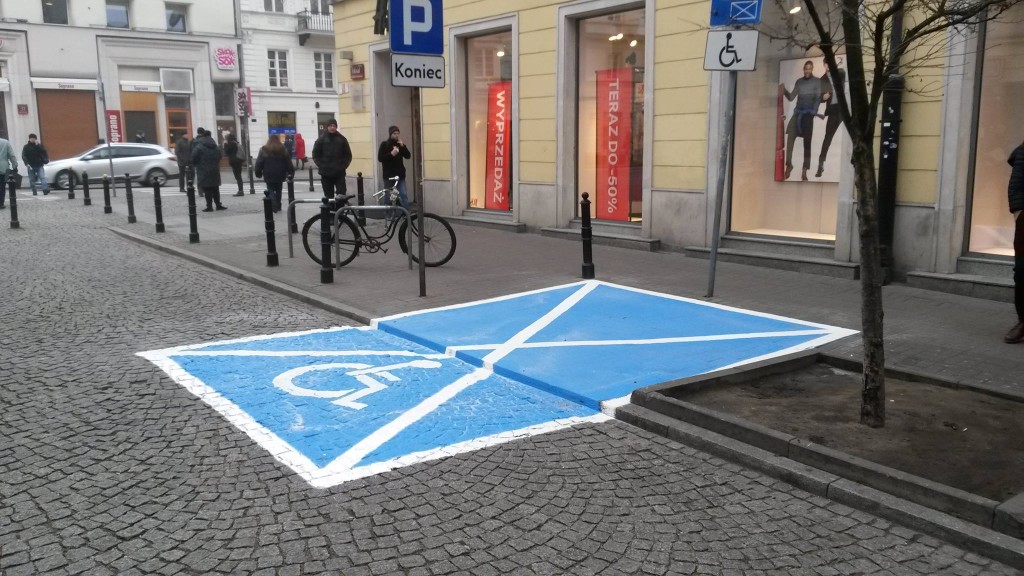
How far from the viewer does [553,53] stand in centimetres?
1412

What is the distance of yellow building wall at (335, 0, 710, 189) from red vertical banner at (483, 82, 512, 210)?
0.91m

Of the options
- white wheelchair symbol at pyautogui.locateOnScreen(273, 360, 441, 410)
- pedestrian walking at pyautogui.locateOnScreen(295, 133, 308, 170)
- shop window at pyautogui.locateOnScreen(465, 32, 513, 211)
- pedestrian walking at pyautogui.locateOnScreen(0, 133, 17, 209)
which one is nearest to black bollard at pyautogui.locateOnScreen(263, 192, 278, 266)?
white wheelchair symbol at pyautogui.locateOnScreen(273, 360, 441, 410)

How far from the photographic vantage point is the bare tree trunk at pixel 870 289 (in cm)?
494

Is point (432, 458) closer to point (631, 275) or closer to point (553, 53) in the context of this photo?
point (631, 275)

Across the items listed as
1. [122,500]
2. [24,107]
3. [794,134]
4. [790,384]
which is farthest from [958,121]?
[24,107]

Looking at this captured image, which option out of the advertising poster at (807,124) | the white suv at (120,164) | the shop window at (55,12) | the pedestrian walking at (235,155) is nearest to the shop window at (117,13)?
the shop window at (55,12)

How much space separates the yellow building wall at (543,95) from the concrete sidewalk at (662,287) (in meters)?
1.38

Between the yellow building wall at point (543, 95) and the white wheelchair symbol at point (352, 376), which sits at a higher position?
the yellow building wall at point (543, 95)

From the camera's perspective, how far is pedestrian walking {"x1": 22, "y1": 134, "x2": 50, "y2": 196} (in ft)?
84.9

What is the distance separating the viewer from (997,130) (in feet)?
30.5

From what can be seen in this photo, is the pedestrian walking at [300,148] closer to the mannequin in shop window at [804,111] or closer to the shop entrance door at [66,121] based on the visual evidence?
the shop entrance door at [66,121]

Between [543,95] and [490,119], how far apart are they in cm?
216

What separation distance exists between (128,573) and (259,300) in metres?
6.41

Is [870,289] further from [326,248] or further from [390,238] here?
[390,238]
